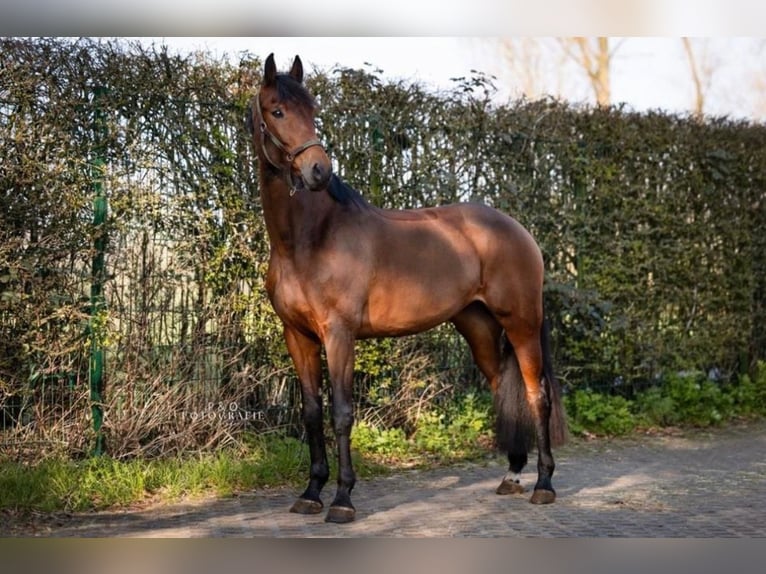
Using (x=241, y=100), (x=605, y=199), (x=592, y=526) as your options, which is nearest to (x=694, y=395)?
(x=605, y=199)

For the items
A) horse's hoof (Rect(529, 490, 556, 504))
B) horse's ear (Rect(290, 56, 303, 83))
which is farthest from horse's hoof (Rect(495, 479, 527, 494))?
horse's ear (Rect(290, 56, 303, 83))

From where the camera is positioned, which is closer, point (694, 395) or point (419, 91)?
point (419, 91)

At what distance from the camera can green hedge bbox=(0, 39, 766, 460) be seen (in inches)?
237

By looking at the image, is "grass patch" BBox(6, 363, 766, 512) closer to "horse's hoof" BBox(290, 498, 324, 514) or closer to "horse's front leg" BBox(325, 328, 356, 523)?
"horse's hoof" BBox(290, 498, 324, 514)

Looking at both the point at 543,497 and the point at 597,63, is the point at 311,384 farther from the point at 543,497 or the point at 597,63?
Result: the point at 597,63

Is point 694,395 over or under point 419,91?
under

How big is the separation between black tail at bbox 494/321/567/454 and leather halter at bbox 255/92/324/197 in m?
2.00

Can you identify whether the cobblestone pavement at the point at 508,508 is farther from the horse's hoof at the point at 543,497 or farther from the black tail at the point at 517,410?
the black tail at the point at 517,410

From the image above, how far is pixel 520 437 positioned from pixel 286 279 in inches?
77.4

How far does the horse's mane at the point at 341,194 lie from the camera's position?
536 cm

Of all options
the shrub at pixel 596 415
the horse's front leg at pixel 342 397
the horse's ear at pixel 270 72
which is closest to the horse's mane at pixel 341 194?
the horse's ear at pixel 270 72

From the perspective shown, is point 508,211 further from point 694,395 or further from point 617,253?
point 694,395
